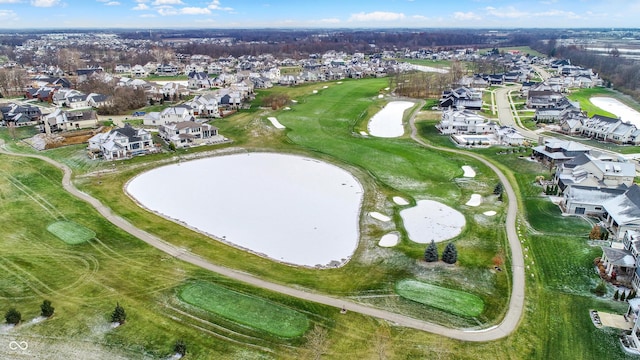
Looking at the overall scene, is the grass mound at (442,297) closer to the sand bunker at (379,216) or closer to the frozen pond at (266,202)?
the frozen pond at (266,202)

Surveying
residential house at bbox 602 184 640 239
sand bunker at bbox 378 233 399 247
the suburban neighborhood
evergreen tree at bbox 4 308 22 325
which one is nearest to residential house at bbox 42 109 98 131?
the suburban neighborhood

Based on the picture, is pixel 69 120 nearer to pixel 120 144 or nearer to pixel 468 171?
pixel 120 144

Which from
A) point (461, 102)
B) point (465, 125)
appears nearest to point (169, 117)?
point (465, 125)

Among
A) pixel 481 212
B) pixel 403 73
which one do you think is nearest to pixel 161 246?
pixel 481 212

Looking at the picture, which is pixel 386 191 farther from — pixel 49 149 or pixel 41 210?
pixel 49 149

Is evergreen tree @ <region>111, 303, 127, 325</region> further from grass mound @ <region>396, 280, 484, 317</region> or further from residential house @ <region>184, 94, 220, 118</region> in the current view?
residential house @ <region>184, 94, 220, 118</region>

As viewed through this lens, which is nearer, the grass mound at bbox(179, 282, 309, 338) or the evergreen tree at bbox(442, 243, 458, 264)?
the grass mound at bbox(179, 282, 309, 338)
